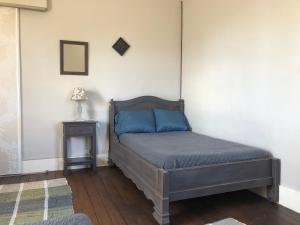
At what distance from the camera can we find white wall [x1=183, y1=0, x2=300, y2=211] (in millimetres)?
2486

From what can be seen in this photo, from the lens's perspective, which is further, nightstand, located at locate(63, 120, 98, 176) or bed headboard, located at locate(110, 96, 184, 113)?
bed headboard, located at locate(110, 96, 184, 113)

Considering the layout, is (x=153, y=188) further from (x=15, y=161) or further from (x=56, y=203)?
(x=15, y=161)

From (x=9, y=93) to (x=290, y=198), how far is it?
346 cm

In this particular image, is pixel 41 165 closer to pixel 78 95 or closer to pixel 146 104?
pixel 78 95

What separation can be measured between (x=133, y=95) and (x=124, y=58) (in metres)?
0.58

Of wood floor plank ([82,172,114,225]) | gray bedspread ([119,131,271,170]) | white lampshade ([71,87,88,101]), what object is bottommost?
wood floor plank ([82,172,114,225])

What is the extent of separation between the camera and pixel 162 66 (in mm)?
4289

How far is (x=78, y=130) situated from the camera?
11.6 feet

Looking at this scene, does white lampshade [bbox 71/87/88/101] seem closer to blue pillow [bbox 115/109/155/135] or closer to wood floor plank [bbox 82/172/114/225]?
blue pillow [bbox 115/109/155/135]

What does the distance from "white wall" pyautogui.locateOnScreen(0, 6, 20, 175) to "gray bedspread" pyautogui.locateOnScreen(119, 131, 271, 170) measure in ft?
5.09

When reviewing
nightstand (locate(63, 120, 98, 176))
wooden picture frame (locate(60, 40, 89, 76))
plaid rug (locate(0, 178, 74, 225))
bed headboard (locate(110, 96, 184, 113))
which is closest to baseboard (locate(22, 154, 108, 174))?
nightstand (locate(63, 120, 98, 176))

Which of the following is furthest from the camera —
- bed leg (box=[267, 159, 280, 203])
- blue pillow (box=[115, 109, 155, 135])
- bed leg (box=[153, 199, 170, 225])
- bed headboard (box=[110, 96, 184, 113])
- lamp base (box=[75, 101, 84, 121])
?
bed headboard (box=[110, 96, 184, 113])

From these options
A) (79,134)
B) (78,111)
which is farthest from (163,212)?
(78,111)

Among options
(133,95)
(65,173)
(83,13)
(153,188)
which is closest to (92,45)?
(83,13)
